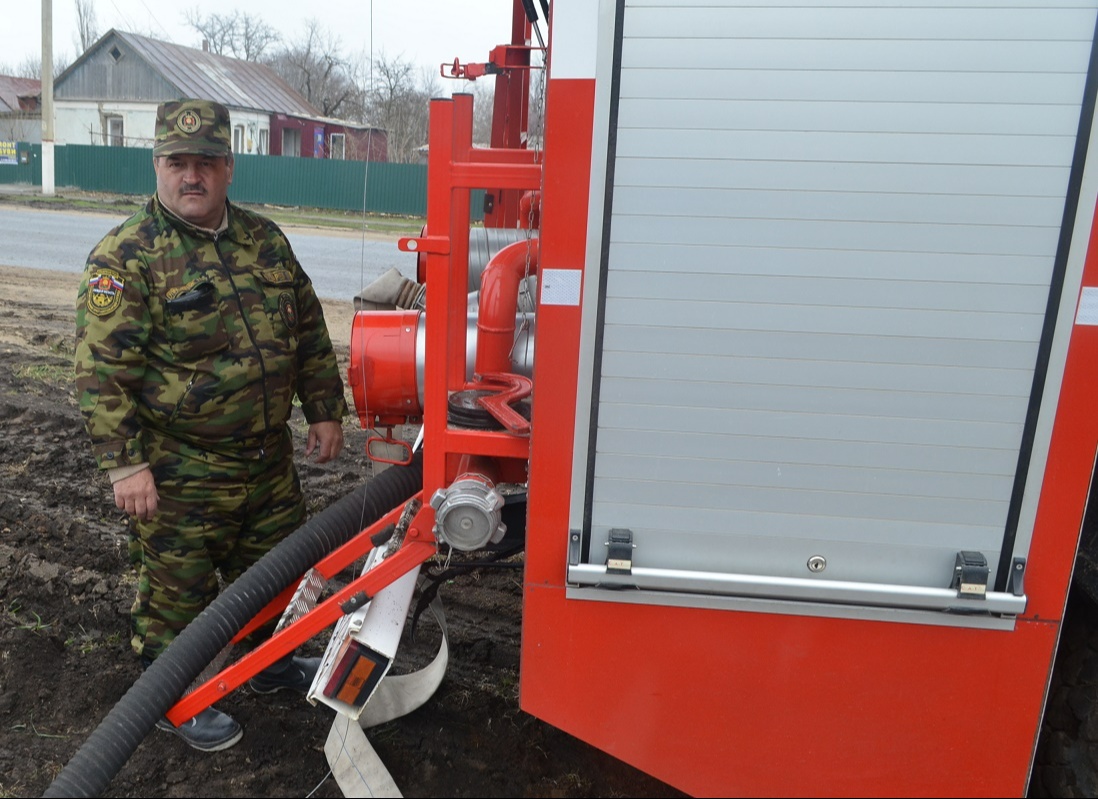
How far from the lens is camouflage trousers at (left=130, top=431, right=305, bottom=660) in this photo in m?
2.76

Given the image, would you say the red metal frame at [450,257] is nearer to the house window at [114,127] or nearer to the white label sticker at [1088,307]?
the white label sticker at [1088,307]

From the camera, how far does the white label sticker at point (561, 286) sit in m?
1.85

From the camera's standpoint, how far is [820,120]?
5.72 ft

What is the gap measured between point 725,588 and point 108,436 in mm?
1738

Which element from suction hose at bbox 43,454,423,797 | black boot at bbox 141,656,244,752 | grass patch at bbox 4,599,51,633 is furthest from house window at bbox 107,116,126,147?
suction hose at bbox 43,454,423,797

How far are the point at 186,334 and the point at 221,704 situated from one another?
4.03 feet

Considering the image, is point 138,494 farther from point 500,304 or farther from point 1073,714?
point 1073,714

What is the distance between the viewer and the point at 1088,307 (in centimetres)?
174

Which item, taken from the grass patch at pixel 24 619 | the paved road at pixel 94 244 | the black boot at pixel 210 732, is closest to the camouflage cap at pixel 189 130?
the black boot at pixel 210 732

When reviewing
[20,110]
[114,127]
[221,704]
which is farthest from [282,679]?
[20,110]

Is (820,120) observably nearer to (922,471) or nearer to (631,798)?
(922,471)

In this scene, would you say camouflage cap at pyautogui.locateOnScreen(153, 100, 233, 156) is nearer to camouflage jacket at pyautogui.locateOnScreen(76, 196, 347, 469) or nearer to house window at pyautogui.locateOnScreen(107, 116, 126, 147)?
camouflage jacket at pyautogui.locateOnScreen(76, 196, 347, 469)

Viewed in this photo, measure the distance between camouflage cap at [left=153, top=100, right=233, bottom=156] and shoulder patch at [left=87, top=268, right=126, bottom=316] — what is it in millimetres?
400

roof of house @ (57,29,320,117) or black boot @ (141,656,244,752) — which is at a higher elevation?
roof of house @ (57,29,320,117)
